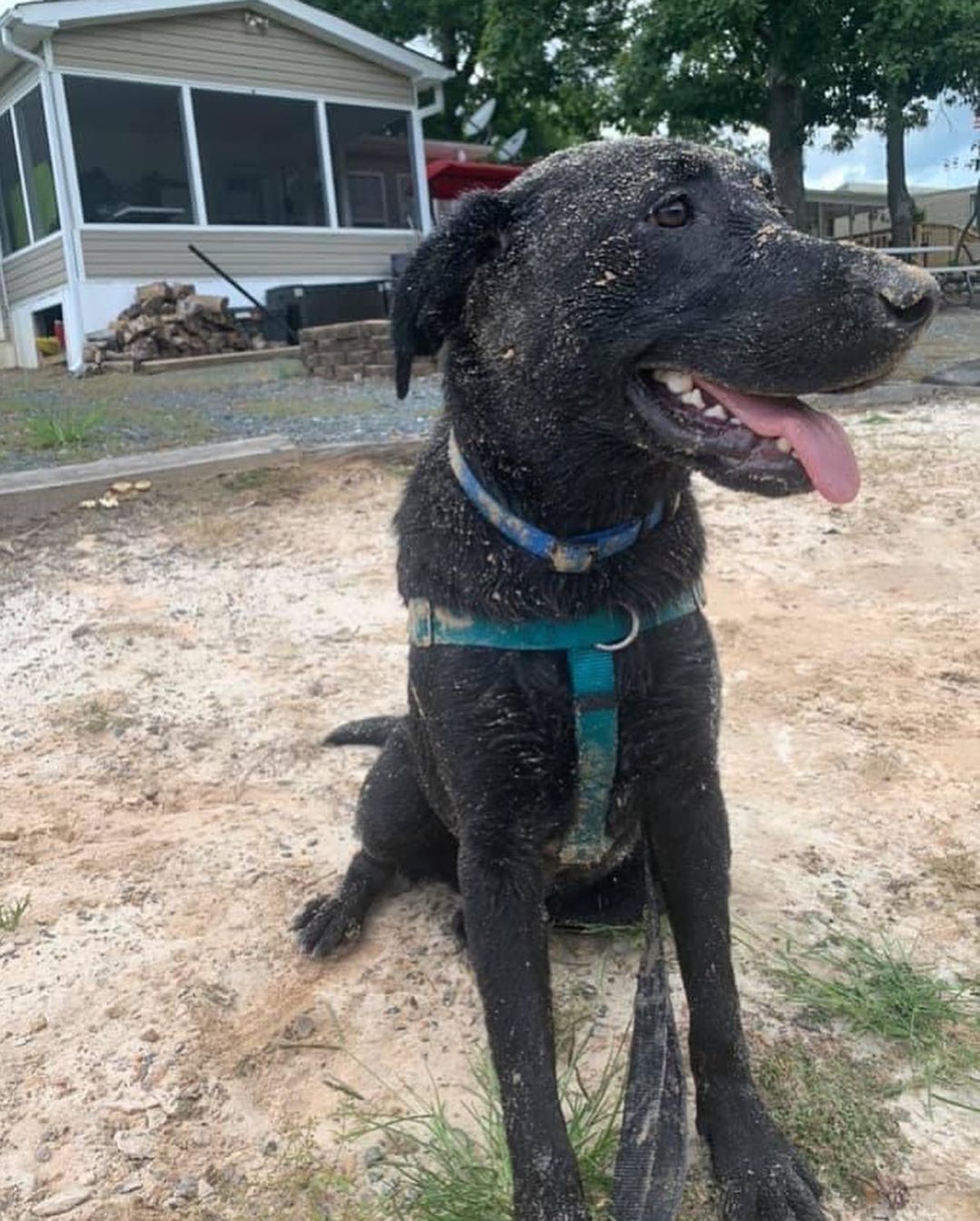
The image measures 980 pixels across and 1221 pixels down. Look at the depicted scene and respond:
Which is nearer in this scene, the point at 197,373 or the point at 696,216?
the point at 696,216

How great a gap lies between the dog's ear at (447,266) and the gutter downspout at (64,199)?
39.8 ft

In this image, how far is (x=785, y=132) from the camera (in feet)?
52.9

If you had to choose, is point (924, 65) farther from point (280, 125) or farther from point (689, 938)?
point (689, 938)

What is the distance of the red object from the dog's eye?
17.2m

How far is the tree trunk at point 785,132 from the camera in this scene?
52.3 feet

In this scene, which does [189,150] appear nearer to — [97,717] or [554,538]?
[97,717]

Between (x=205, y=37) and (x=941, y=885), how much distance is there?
15277mm

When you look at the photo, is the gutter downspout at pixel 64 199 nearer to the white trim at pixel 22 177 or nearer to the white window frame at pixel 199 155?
the white window frame at pixel 199 155

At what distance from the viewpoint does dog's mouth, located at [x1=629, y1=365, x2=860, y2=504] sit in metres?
1.56

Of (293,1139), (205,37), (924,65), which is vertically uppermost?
(205,37)

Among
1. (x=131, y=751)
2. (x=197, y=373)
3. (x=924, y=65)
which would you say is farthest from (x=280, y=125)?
(x=131, y=751)

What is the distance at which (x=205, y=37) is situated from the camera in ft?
46.7

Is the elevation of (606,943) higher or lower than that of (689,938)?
lower

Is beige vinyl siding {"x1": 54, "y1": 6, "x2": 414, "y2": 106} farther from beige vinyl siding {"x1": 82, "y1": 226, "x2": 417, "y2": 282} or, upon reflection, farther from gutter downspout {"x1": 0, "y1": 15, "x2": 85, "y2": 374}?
beige vinyl siding {"x1": 82, "y1": 226, "x2": 417, "y2": 282}
